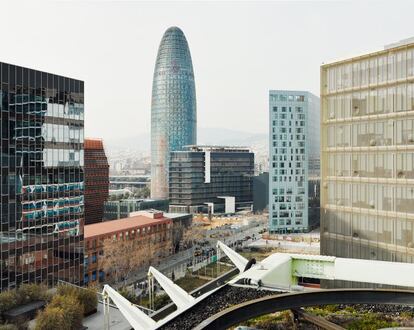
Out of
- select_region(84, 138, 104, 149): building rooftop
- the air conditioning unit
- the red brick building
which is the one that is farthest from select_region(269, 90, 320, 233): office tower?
the air conditioning unit

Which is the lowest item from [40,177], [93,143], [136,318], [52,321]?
[52,321]

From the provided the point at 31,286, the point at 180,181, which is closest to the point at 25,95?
the point at 31,286

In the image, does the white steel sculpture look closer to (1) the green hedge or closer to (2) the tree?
(1) the green hedge

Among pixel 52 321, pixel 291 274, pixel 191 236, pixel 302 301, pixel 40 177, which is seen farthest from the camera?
pixel 191 236

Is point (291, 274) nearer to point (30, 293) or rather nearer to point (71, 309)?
point (71, 309)

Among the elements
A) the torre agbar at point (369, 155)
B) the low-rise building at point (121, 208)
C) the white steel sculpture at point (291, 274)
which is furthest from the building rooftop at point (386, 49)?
the low-rise building at point (121, 208)

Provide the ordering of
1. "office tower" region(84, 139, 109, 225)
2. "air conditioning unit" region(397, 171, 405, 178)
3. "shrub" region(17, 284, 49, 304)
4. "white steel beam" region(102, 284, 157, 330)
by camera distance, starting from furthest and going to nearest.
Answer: "office tower" region(84, 139, 109, 225) → "shrub" region(17, 284, 49, 304) → "air conditioning unit" region(397, 171, 405, 178) → "white steel beam" region(102, 284, 157, 330)

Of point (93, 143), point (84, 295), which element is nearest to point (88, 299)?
point (84, 295)

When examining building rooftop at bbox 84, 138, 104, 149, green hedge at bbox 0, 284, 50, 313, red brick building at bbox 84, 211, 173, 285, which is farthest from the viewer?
building rooftop at bbox 84, 138, 104, 149
